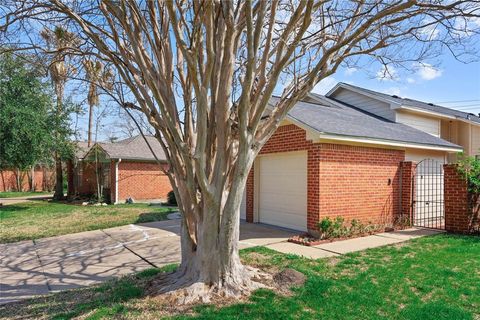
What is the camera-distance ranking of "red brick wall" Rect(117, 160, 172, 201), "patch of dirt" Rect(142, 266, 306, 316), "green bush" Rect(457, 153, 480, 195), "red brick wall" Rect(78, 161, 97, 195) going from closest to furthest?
"patch of dirt" Rect(142, 266, 306, 316), "green bush" Rect(457, 153, 480, 195), "red brick wall" Rect(117, 160, 172, 201), "red brick wall" Rect(78, 161, 97, 195)

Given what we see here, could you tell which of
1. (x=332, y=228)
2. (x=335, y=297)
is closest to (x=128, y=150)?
(x=332, y=228)

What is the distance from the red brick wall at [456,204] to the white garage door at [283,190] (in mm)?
4141

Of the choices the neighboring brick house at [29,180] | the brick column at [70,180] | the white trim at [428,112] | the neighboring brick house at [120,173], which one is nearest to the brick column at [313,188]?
the white trim at [428,112]

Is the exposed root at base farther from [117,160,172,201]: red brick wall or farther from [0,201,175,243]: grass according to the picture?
[117,160,172,201]: red brick wall

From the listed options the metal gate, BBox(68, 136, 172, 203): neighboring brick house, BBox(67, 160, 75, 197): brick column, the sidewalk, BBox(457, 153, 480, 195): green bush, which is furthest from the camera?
BBox(67, 160, 75, 197): brick column

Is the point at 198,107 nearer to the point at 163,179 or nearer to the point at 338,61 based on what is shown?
the point at 338,61

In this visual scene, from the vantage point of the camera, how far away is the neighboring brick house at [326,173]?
8828 mm

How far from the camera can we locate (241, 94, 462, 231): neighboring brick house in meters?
8.83

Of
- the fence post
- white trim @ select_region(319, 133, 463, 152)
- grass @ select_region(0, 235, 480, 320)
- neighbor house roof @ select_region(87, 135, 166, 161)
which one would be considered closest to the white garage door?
white trim @ select_region(319, 133, 463, 152)

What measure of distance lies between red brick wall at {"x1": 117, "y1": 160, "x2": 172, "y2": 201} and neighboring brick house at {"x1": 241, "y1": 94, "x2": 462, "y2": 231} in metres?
10.8

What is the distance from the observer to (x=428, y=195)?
1169cm

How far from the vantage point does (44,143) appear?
643 inches

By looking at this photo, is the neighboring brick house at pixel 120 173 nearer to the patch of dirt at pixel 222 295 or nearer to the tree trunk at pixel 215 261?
the patch of dirt at pixel 222 295

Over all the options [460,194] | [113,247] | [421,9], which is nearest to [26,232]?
[113,247]
